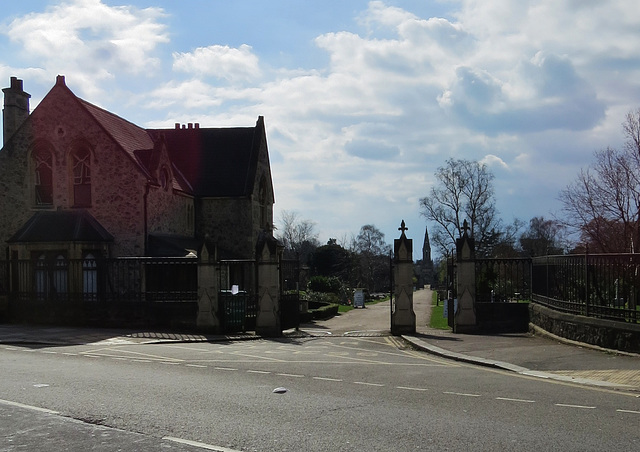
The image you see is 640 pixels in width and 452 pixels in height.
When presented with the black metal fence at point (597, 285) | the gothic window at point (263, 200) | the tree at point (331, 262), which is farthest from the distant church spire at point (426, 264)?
the black metal fence at point (597, 285)

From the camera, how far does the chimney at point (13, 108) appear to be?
33000 millimetres

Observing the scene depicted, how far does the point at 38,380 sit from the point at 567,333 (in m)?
11.6

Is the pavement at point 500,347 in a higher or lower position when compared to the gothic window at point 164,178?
lower

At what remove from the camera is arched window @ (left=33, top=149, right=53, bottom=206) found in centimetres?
3117

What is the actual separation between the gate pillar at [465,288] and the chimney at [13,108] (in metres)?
24.5

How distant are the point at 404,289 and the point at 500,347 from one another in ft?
16.8

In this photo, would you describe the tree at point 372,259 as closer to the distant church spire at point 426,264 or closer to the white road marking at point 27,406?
the distant church spire at point 426,264

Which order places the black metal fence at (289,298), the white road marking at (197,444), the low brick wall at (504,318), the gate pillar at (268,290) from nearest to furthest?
1. the white road marking at (197,444)
2. the low brick wall at (504,318)
3. the gate pillar at (268,290)
4. the black metal fence at (289,298)

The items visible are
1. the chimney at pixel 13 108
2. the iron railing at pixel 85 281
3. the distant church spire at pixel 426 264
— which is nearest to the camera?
the iron railing at pixel 85 281

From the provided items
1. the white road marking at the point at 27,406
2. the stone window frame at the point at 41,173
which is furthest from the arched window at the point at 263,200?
the white road marking at the point at 27,406

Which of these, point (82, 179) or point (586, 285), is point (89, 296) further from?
point (586, 285)

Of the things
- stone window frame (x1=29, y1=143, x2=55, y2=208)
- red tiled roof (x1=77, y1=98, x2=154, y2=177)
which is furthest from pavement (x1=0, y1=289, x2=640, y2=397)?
red tiled roof (x1=77, y1=98, x2=154, y2=177)

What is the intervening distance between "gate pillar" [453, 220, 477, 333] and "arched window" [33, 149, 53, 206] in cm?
2090

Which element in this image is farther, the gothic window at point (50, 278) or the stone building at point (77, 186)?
the stone building at point (77, 186)
